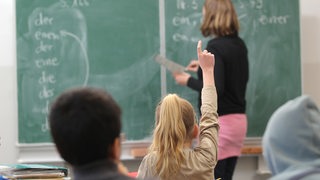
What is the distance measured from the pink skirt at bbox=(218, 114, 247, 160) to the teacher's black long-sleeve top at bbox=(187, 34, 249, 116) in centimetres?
5

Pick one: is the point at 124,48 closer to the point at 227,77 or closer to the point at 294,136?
the point at 227,77

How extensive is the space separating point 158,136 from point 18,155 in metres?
2.14

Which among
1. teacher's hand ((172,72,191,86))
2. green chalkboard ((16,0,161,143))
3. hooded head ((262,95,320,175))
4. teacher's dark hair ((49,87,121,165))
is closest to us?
teacher's dark hair ((49,87,121,165))

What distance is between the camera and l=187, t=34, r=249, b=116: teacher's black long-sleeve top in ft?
11.6

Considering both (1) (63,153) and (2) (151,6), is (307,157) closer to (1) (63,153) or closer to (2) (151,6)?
(1) (63,153)

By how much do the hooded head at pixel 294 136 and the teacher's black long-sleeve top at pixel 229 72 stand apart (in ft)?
6.33

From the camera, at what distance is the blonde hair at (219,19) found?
11.8ft

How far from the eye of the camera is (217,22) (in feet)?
11.8

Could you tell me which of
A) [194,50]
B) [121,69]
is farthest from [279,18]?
[121,69]

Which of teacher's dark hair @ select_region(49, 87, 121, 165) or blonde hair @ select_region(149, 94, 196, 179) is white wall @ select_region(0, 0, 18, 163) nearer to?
blonde hair @ select_region(149, 94, 196, 179)

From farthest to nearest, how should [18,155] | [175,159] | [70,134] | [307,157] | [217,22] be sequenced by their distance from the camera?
[18,155], [217,22], [175,159], [307,157], [70,134]

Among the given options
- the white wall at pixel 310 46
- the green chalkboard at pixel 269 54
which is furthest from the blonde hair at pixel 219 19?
the white wall at pixel 310 46

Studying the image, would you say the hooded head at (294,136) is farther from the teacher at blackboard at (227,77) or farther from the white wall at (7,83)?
the white wall at (7,83)

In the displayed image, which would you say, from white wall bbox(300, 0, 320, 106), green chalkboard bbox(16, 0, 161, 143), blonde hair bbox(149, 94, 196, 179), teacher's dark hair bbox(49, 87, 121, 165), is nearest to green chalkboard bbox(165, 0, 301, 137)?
white wall bbox(300, 0, 320, 106)
